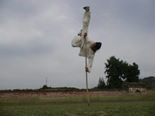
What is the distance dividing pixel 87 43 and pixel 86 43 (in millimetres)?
113

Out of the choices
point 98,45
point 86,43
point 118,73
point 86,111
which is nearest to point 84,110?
point 86,111

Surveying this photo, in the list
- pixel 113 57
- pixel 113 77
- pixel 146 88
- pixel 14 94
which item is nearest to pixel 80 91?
pixel 14 94

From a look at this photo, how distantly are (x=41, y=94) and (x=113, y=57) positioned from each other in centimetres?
2980

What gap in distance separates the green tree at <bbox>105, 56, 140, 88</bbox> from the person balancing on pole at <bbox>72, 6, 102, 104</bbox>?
3820 centimetres

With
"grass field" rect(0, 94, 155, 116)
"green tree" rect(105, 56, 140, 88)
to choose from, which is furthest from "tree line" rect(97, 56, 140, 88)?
"grass field" rect(0, 94, 155, 116)

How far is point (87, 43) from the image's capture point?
6.66 metres

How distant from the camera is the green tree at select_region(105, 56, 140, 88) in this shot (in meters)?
44.5

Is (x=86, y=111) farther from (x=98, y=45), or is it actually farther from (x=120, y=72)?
(x=120, y=72)

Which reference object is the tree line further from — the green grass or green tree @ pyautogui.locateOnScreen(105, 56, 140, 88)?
the green grass

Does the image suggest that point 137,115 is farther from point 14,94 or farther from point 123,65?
point 123,65

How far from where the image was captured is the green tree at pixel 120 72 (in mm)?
44531

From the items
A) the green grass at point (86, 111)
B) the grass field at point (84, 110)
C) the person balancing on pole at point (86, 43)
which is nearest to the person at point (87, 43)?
the person balancing on pole at point (86, 43)

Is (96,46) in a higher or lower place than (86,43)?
lower

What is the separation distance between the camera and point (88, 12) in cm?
640
